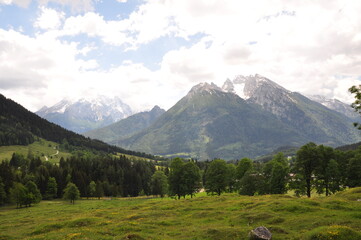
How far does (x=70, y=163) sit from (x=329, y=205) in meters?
153

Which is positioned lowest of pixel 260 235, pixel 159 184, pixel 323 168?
pixel 159 184

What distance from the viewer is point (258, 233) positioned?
26812 millimetres

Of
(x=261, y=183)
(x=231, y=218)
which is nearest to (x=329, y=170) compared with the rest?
(x=261, y=183)

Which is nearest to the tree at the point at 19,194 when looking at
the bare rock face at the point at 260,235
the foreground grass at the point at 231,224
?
the foreground grass at the point at 231,224

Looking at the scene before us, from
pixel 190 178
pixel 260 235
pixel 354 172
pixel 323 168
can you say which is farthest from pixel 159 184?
pixel 260 235

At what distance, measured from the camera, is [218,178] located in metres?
92.9

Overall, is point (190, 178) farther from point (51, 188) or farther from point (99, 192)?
point (51, 188)

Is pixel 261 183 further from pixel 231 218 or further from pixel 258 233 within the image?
pixel 258 233

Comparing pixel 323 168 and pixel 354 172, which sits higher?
pixel 323 168

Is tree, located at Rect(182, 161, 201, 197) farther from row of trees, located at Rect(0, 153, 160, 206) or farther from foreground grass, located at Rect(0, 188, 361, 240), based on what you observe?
row of trees, located at Rect(0, 153, 160, 206)

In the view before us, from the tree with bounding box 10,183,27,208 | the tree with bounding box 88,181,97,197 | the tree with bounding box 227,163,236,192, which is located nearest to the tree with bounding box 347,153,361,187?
the tree with bounding box 227,163,236,192

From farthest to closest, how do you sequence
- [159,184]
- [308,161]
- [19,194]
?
1. [159,184]
2. [19,194]
3. [308,161]

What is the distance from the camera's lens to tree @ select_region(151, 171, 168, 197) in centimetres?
13425

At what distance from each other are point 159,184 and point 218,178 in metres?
54.2
